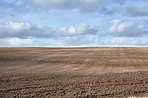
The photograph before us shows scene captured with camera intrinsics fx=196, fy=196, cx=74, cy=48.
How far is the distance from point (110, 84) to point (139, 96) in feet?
7.42

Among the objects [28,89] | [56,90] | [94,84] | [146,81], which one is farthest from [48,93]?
[146,81]

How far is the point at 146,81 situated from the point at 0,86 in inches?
351

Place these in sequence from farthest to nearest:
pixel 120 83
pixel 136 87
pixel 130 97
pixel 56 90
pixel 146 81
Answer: pixel 146 81, pixel 120 83, pixel 136 87, pixel 56 90, pixel 130 97

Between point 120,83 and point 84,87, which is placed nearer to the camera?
point 84,87

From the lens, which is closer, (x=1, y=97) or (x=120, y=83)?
(x=1, y=97)

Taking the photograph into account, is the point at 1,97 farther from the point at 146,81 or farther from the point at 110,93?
the point at 146,81

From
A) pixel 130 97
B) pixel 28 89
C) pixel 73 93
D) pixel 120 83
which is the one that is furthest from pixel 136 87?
pixel 28 89

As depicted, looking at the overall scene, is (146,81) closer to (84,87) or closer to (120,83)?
(120,83)

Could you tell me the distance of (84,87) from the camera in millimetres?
10688

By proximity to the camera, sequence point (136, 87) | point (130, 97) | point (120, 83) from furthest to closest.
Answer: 1. point (120, 83)
2. point (136, 87)
3. point (130, 97)

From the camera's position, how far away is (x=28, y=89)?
10375 mm

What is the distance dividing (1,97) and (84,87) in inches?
167

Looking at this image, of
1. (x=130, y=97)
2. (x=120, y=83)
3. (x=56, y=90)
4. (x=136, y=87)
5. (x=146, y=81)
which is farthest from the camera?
(x=146, y=81)

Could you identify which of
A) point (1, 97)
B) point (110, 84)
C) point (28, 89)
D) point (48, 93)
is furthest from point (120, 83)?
point (1, 97)
